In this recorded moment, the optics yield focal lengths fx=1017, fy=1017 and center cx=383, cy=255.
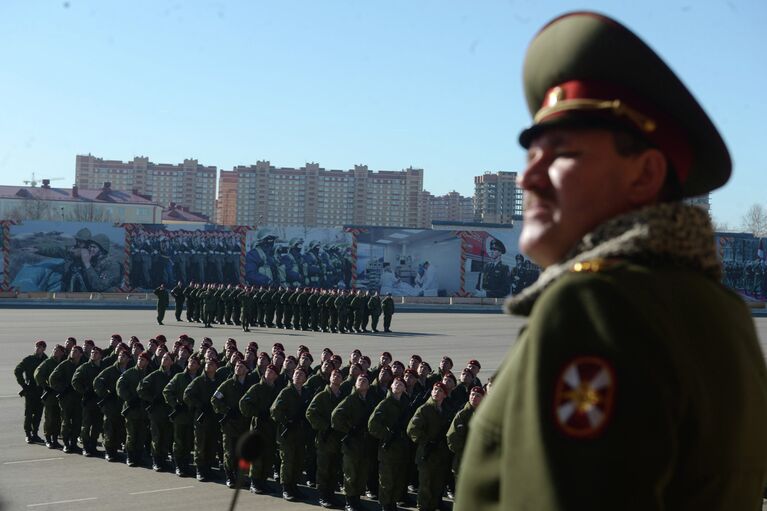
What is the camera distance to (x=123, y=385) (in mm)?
13500

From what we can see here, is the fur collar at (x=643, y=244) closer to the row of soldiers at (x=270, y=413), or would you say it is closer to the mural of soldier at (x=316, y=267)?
the row of soldiers at (x=270, y=413)

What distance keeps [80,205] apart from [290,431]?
79.5 metres

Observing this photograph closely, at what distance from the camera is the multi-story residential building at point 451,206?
185m

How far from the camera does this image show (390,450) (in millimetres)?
11359

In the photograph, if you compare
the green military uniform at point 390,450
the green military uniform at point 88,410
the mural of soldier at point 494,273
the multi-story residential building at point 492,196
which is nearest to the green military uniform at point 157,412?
the green military uniform at point 88,410

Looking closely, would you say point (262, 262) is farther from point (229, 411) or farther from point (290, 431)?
point (290, 431)

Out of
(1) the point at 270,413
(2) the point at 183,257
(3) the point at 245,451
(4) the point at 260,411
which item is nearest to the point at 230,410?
(4) the point at 260,411

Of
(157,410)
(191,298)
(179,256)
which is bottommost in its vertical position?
(157,410)

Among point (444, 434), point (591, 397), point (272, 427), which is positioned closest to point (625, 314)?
point (591, 397)

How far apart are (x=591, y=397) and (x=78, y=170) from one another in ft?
600

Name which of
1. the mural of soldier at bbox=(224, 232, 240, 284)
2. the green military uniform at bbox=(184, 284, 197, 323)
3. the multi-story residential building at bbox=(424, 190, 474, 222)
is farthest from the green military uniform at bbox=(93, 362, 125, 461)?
the multi-story residential building at bbox=(424, 190, 474, 222)

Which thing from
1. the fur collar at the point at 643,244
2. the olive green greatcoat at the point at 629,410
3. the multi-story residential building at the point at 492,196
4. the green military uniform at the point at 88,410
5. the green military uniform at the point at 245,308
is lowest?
the green military uniform at the point at 88,410

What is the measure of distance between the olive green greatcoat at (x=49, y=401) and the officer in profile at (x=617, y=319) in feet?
45.5

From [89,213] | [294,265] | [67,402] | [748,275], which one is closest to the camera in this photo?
[67,402]
